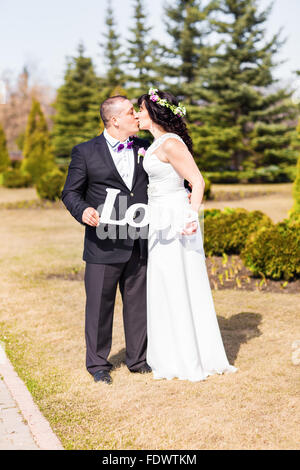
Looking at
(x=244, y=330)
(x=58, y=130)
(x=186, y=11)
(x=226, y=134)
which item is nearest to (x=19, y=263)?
(x=244, y=330)

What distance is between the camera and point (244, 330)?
574 cm

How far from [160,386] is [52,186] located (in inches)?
656

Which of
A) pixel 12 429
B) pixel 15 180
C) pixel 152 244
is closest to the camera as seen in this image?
pixel 12 429

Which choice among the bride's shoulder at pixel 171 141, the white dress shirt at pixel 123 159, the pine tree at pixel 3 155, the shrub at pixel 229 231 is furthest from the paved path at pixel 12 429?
the pine tree at pixel 3 155

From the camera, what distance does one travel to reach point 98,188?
4.14 meters

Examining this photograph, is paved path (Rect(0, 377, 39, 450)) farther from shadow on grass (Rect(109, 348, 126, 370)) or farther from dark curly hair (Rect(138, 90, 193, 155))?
dark curly hair (Rect(138, 90, 193, 155))

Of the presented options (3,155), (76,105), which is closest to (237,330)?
(3,155)

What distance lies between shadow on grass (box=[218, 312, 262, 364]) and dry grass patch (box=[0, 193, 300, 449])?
11mm

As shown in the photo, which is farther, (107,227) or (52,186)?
(52,186)

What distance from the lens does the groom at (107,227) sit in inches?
161

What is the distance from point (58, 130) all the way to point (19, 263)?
1252 inches

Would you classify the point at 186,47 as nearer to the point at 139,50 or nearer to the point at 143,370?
the point at 139,50
